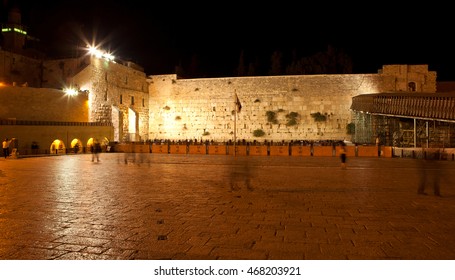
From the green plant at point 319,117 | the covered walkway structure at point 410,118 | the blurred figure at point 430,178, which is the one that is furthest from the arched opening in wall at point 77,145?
the blurred figure at point 430,178

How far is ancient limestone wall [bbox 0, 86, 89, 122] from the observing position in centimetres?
2388

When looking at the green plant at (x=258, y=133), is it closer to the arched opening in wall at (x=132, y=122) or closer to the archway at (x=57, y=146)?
the arched opening in wall at (x=132, y=122)

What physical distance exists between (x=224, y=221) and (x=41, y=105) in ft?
81.0

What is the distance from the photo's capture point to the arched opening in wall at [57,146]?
24.1 m

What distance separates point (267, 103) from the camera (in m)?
34.4

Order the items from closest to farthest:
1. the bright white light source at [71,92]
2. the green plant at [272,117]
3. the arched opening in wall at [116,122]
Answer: the bright white light source at [71,92] → the arched opening in wall at [116,122] → the green plant at [272,117]

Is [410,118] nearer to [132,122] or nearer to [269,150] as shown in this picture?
[269,150]

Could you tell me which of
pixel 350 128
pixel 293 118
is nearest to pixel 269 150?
pixel 293 118

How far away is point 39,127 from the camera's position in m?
23.0

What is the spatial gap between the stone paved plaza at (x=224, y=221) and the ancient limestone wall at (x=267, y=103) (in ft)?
80.2

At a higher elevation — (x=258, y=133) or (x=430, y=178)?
(x=258, y=133)

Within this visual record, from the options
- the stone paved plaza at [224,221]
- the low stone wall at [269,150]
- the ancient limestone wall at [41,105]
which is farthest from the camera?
the ancient limestone wall at [41,105]

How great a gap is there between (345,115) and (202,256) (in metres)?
31.2

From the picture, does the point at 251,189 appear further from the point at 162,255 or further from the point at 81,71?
the point at 81,71
